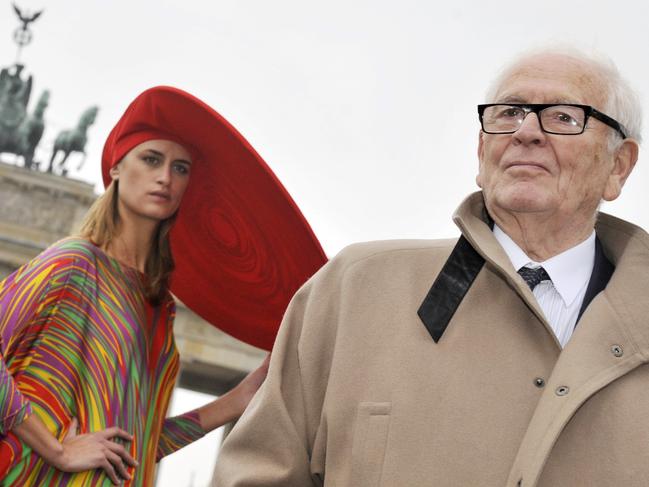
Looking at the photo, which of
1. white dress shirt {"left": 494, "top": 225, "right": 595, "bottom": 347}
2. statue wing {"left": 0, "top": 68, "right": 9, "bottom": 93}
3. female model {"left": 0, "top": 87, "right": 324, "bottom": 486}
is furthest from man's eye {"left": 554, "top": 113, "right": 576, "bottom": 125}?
statue wing {"left": 0, "top": 68, "right": 9, "bottom": 93}

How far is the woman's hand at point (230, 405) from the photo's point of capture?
4227mm

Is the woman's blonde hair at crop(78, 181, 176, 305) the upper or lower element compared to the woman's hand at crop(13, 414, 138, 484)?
upper

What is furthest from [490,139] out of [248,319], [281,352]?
[248,319]

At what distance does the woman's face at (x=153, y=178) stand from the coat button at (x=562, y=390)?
211 cm

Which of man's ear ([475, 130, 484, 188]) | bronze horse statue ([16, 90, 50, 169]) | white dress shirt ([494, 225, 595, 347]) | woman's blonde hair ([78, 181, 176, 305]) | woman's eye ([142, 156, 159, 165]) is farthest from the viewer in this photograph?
bronze horse statue ([16, 90, 50, 169])

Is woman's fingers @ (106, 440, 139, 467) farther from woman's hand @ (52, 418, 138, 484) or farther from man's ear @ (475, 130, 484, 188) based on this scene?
man's ear @ (475, 130, 484, 188)

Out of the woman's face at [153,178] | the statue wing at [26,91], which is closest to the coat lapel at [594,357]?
the woman's face at [153,178]

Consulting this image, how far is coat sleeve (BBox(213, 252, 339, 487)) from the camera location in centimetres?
257

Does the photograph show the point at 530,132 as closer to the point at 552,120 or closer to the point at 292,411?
the point at 552,120

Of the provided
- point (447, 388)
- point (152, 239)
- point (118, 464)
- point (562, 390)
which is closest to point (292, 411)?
point (447, 388)

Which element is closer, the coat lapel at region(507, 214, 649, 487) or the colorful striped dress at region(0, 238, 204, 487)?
the coat lapel at region(507, 214, 649, 487)

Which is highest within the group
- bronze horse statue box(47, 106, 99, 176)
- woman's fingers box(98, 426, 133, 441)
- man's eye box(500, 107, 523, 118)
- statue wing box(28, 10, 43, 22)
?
man's eye box(500, 107, 523, 118)

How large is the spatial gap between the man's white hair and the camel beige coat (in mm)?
408

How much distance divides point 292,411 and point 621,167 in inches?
48.4
